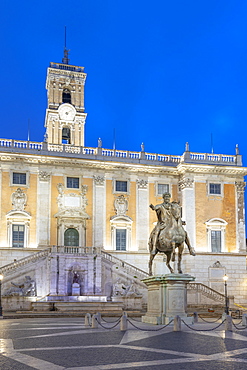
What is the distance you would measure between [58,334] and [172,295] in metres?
4.80

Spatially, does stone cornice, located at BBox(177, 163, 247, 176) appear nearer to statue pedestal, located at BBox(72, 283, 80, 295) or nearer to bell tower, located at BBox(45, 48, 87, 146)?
bell tower, located at BBox(45, 48, 87, 146)

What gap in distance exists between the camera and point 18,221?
3984 cm

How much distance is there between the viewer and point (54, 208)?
41.2 meters

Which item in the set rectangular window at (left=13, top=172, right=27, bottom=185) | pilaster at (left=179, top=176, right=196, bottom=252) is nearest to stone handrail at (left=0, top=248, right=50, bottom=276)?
rectangular window at (left=13, top=172, right=27, bottom=185)

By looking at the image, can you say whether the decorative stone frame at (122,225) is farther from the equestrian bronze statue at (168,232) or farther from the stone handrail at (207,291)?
the equestrian bronze statue at (168,232)

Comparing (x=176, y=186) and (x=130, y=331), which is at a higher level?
(x=176, y=186)

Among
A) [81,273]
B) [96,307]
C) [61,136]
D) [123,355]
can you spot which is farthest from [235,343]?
[61,136]

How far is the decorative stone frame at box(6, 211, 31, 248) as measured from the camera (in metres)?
39.3

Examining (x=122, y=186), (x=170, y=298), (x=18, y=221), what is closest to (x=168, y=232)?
(x=170, y=298)

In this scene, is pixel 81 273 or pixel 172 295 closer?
pixel 172 295

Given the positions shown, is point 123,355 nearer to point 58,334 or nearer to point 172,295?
point 58,334

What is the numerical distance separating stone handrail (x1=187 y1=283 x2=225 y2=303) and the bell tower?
763 inches

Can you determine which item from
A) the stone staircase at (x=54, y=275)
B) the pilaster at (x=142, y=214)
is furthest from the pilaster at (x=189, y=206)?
the stone staircase at (x=54, y=275)

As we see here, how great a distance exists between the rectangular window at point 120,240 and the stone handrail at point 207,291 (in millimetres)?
A: 6967
